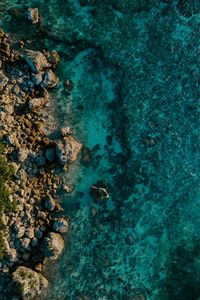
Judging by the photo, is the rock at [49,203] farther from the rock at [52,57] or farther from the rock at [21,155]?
the rock at [52,57]

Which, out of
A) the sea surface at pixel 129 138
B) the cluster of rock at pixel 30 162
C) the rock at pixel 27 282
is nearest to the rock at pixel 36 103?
the cluster of rock at pixel 30 162

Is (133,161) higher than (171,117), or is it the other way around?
(171,117)

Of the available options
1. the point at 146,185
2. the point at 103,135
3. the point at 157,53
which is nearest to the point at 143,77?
the point at 157,53

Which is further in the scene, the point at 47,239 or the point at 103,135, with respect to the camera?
the point at 103,135

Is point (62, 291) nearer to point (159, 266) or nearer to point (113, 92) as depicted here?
point (159, 266)

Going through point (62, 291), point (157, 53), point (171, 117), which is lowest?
point (62, 291)

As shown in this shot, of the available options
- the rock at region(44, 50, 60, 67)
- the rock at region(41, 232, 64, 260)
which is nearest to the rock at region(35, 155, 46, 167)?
the rock at region(41, 232, 64, 260)
